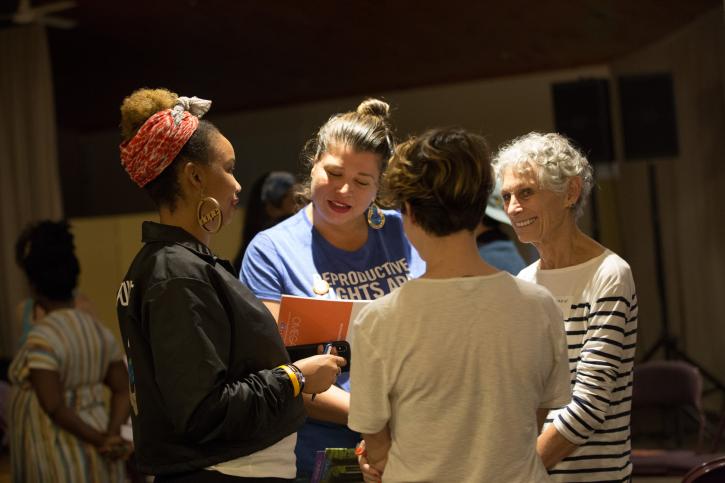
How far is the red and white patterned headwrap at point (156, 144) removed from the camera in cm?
177

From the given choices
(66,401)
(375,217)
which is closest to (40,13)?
(66,401)

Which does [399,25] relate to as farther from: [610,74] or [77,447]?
[77,447]

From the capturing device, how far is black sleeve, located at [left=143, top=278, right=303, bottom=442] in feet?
5.26

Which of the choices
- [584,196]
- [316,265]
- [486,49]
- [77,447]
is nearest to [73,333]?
[77,447]

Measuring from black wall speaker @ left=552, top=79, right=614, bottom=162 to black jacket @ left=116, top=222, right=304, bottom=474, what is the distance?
5270 mm

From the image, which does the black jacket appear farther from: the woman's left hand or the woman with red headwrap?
the woman's left hand

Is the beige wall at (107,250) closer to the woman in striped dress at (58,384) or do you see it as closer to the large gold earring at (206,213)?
the woman in striped dress at (58,384)

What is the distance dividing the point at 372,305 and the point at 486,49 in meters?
6.88

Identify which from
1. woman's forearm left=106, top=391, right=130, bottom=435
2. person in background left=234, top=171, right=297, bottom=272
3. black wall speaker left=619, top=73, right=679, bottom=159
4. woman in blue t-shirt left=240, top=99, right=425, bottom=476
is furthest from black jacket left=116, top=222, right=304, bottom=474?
black wall speaker left=619, top=73, right=679, bottom=159

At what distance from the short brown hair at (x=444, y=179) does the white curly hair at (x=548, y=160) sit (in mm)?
606

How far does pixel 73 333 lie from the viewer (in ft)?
11.5

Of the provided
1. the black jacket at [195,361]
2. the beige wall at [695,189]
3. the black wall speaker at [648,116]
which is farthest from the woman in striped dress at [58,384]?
the beige wall at [695,189]

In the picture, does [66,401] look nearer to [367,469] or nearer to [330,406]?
[330,406]

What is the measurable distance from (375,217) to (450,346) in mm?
871
